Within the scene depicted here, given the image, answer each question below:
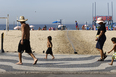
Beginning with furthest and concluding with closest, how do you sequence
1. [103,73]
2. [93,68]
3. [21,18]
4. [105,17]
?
[105,17] → [21,18] → [93,68] → [103,73]

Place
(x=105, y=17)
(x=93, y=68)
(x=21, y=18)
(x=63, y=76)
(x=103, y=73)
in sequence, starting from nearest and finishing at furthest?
1. (x=63, y=76)
2. (x=103, y=73)
3. (x=93, y=68)
4. (x=21, y=18)
5. (x=105, y=17)

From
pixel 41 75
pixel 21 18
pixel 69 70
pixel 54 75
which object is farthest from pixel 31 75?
pixel 21 18

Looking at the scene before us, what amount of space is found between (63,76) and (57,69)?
0.81 metres

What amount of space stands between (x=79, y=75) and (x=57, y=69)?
2.97 feet

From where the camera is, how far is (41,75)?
6211 millimetres

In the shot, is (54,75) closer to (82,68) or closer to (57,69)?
(57,69)

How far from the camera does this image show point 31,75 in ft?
20.4

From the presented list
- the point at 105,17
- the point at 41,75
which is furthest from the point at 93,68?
the point at 105,17

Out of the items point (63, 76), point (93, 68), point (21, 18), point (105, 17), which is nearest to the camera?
point (63, 76)

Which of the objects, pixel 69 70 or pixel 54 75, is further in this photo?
pixel 69 70

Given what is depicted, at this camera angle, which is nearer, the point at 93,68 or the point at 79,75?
the point at 79,75

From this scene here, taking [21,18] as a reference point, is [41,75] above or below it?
below

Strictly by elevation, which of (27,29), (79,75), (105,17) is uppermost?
→ (105,17)

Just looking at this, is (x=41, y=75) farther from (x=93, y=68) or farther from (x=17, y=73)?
(x=93, y=68)
